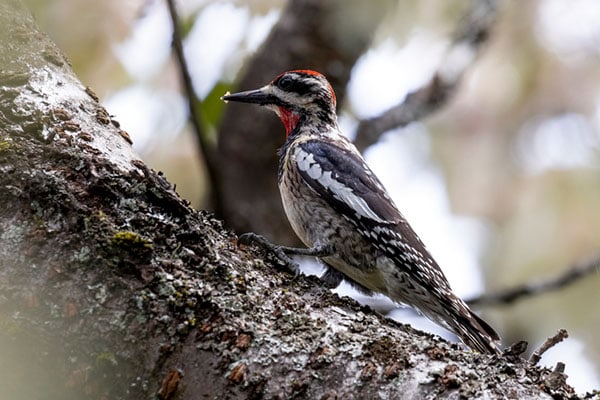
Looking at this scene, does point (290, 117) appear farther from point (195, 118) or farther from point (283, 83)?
point (195, 118)

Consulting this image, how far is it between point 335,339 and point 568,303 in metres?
2.94

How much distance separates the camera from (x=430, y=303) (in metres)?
3.72

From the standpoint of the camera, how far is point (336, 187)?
13.1 ft

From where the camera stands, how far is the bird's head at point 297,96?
4602mm

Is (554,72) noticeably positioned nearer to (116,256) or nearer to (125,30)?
(125,30)

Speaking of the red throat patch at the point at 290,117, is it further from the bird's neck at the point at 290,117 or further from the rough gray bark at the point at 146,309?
the rough gray bark at the point at 146,309

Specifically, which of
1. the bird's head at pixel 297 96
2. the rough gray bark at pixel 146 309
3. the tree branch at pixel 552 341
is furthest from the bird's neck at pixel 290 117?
the tree branch at pixel 552 341

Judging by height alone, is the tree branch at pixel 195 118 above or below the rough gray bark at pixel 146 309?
above

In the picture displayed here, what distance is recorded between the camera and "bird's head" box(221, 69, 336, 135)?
4602 millimetres

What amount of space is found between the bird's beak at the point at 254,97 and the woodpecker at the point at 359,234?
13mm

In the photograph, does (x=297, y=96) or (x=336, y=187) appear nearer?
(x=336, y=187)

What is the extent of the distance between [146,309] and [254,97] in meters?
2.86

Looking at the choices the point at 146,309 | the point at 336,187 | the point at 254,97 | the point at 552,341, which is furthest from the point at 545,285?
the point at 146,309

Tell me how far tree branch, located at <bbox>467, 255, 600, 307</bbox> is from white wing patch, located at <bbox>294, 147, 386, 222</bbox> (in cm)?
98
